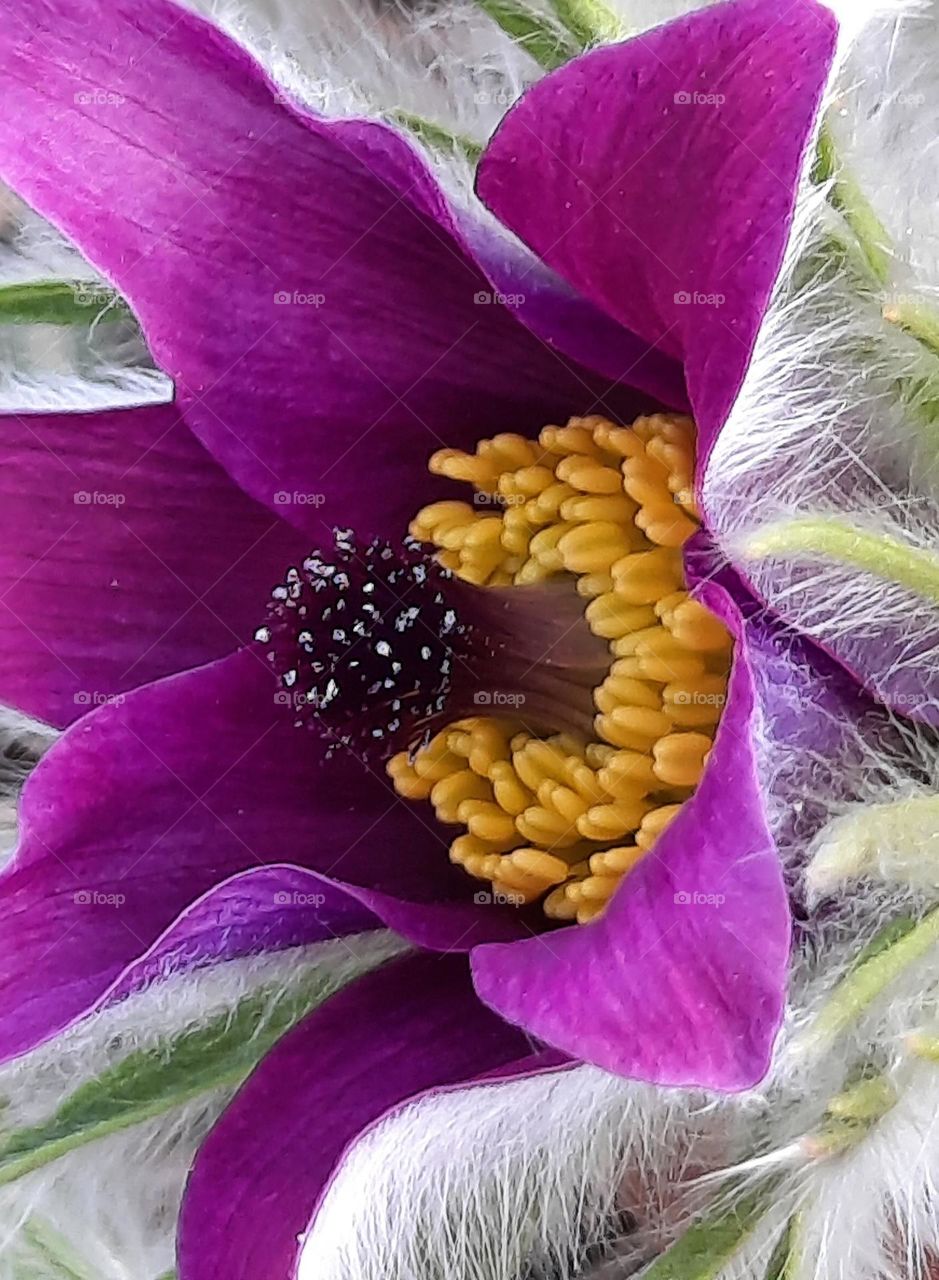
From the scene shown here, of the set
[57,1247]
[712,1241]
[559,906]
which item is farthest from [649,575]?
[57,1247]

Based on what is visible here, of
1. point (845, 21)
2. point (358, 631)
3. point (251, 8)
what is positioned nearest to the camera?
point (845, 21)

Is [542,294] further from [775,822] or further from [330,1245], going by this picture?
[330,1245]

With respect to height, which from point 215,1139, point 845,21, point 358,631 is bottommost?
point 215,1139

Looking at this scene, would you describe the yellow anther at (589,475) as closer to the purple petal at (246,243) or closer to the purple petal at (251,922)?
the purple petal at (246,243)

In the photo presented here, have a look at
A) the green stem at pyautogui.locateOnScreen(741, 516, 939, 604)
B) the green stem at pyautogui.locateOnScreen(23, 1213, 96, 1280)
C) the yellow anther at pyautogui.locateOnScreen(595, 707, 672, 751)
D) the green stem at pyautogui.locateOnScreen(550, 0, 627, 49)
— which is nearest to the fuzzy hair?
the green stem at pyautogui.locateOnScreen(23, 1213, 96, 1280)

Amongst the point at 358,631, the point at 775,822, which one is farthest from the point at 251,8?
the point at 775,822

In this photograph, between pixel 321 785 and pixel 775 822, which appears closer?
pixel 775 822
